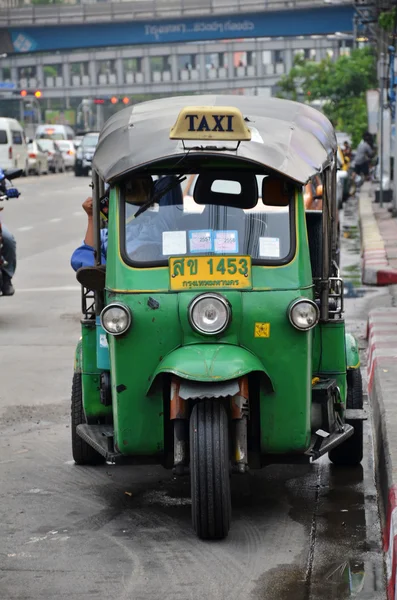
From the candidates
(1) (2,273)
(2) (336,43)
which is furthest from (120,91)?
(1) (2,273)

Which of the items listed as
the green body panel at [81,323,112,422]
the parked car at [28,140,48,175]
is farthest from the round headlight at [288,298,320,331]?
the parked car at [28,140,48,175]

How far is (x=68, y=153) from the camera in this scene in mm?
60688

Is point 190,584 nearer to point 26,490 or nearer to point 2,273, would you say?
point 26,490

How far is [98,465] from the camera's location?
7598 mm

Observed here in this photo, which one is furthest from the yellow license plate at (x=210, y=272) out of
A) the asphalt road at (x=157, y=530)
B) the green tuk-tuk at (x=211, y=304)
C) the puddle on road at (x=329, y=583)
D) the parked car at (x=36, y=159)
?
Result: the parked car at (x=36, y=159)

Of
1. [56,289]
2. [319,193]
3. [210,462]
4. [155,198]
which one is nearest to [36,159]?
[56,289]

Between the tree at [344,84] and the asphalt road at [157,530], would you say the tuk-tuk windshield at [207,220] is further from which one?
the tree at [344,84]

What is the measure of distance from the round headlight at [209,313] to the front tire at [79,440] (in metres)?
1.55

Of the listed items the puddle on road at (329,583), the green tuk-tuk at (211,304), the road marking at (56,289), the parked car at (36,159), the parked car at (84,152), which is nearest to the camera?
the puddle on road at (329,583)

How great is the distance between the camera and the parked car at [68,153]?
60.3 m

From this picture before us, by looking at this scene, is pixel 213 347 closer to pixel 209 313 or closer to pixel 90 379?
pixel 209 313

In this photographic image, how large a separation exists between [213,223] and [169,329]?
1.99ft

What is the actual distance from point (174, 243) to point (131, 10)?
74.2 meters

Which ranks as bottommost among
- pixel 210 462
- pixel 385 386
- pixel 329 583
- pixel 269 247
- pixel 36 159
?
pixel 329 583
